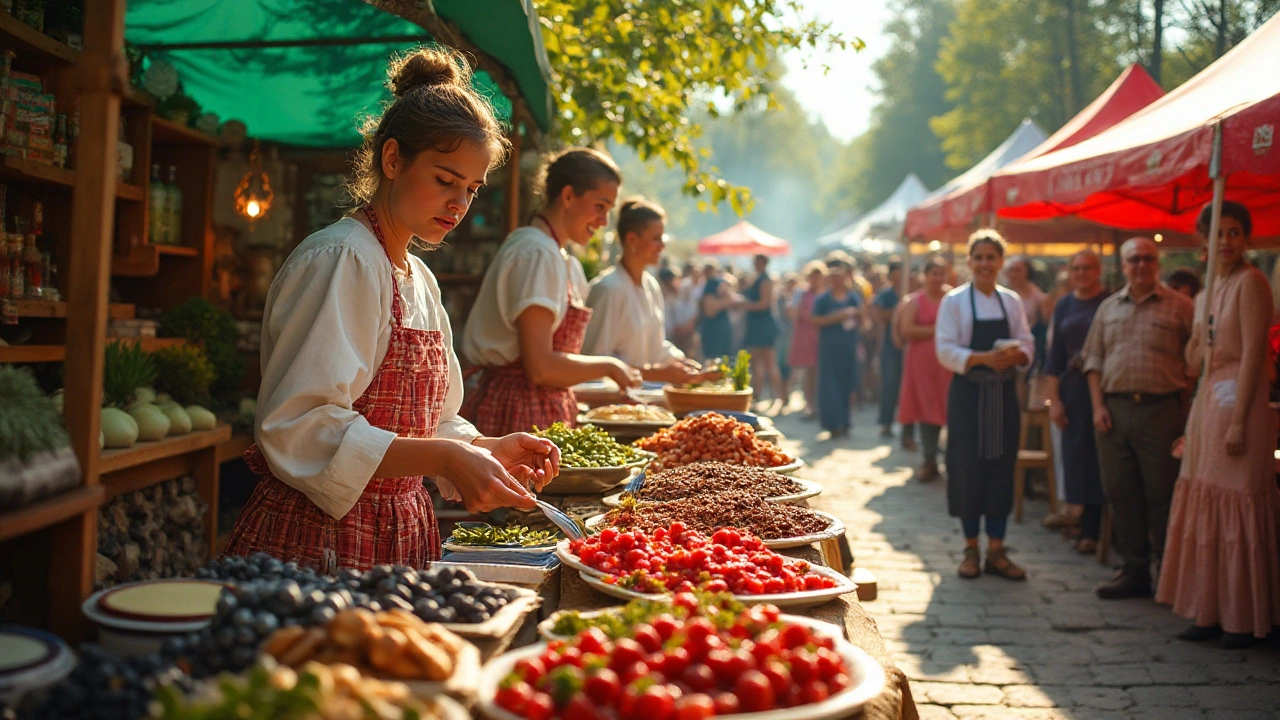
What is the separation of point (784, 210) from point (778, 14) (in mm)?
75217

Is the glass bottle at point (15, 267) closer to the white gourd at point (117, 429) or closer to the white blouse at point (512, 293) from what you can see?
the white gourd at point (117, 429)

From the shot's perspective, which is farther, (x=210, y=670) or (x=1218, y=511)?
(x=1218, y=511)

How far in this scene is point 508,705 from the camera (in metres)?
1.47

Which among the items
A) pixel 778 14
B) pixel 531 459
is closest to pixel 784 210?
pixel 778 14

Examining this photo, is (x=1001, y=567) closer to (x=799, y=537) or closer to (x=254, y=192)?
(x=799, y=537)

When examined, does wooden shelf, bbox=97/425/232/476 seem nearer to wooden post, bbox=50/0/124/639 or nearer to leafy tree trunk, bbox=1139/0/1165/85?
wooden post, bbox=50/0/124/639

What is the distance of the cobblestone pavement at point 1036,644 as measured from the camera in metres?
4.56

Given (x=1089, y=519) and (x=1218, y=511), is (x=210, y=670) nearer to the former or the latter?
(x=1218, y=511)

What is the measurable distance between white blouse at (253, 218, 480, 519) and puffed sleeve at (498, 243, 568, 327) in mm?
1677

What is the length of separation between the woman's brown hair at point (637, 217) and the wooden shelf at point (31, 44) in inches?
119

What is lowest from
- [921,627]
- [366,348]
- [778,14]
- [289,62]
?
[921,627]

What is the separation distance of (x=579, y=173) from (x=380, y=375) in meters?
2.45

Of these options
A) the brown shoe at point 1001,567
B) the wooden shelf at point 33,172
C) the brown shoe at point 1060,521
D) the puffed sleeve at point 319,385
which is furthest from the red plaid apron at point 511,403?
the brown shoe at point 1060,521

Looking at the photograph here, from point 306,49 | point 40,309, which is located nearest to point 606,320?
point 306,49
